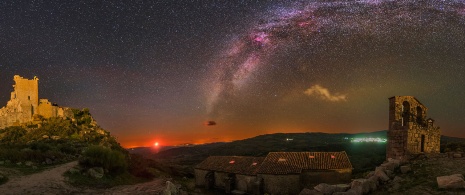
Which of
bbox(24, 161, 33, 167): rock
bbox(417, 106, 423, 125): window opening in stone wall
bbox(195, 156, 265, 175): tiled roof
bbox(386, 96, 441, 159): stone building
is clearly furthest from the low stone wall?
bbox(24, 161, 33, 167): rock

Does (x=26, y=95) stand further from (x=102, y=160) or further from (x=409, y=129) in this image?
(x=409, y=129)

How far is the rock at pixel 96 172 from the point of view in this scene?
23564 mm

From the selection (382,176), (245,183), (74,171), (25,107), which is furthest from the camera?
(25,107)

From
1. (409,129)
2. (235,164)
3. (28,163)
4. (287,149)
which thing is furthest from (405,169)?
(287,149)

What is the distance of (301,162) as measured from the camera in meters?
33.8

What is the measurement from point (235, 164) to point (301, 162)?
31.7ft

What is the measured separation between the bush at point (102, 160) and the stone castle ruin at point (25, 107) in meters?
23.5

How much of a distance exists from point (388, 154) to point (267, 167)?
48.8 ft

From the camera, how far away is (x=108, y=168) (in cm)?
2652

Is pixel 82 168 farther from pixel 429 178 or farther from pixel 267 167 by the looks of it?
pixel 429 178

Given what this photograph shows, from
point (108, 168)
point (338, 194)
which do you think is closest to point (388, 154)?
point (338, 194)

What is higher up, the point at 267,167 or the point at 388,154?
the point at 388,154

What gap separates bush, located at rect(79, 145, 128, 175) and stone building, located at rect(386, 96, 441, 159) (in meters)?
24.1

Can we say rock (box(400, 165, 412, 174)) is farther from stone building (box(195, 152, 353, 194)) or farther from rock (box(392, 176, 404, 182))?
stone building (box(195, 152, 353, 194))
